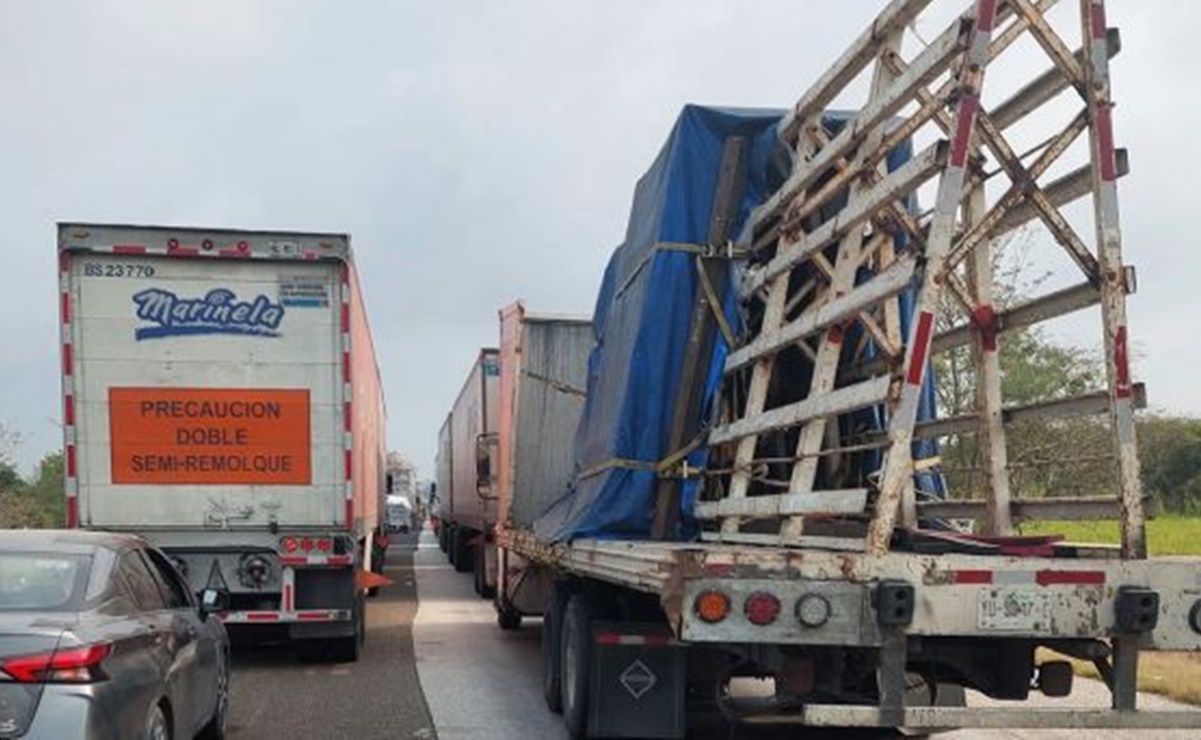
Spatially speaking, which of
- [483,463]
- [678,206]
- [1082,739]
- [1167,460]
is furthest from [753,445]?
[1167,460]

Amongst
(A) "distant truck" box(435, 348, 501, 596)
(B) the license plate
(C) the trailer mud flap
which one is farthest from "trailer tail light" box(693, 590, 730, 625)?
(A) "distant truck" box(435, 348, 501, 596)

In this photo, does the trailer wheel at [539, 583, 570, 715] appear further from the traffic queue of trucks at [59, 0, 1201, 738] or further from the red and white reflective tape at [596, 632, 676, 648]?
the red and white reflective tape at [596, 632, 676, 648]

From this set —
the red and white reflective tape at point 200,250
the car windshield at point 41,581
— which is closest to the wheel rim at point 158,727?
the car windshield at point 41,581

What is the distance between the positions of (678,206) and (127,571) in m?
3.80

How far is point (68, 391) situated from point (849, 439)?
693 cm

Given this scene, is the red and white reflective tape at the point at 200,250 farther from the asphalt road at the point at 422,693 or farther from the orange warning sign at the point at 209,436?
the asphalt road at the point at 422,693

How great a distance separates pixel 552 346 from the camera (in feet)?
43.0

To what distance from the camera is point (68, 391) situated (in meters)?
11.1

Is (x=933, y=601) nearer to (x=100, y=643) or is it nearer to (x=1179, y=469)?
(x=100, y=643)

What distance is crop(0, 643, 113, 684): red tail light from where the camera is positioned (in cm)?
484

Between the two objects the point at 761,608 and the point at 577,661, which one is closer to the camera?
the point at 761,608

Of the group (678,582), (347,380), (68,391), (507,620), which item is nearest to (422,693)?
Result: (347,380)

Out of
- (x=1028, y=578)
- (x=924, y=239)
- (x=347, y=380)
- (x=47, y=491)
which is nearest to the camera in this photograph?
(x=1028, y=578)

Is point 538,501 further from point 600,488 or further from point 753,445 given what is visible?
point 753,445
